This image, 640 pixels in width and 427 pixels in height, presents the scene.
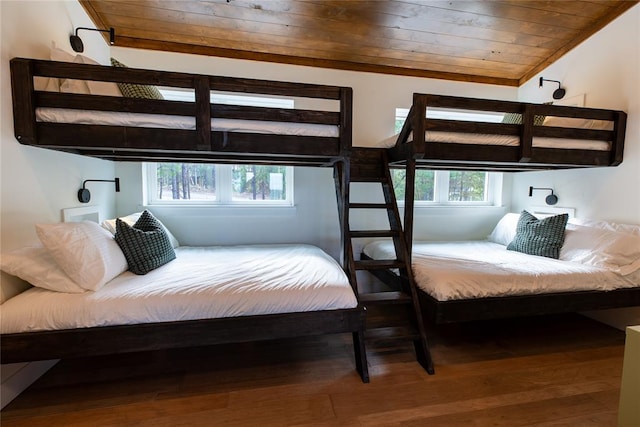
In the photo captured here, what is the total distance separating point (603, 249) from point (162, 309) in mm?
3249

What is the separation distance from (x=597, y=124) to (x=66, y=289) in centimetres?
401

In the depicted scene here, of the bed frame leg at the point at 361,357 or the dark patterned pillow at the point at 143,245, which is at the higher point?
the dark patterned pillow at the point at 143,245

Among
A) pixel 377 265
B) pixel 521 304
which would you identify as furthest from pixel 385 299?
pixel 521 304

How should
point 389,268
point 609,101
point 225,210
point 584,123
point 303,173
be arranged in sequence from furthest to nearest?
point 303,173 → point 225,210 → point 609,101 → point 584,123 → point 389,268

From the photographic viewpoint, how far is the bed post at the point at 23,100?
1627 millimetres

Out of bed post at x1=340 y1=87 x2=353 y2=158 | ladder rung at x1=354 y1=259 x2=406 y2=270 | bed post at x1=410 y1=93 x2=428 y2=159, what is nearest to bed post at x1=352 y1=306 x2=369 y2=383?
ladder rung at x1=354 y1=259 x2=406 y2=270

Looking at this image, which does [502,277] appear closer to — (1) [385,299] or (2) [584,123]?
(1) [385,299]

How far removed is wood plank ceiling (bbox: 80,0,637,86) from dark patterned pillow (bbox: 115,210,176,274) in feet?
5.81

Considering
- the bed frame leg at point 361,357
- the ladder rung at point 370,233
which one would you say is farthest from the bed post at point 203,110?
the bed frame leg at point 361,357

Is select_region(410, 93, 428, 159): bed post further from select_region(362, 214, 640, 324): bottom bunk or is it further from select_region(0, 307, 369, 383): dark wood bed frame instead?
select_region(0, 307, 369, 383): dark wood bed frame

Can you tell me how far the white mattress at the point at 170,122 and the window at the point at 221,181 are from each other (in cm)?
129

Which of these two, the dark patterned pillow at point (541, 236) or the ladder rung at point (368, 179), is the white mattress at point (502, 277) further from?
the ladder rung at point (368, 179)

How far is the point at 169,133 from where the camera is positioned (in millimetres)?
1825

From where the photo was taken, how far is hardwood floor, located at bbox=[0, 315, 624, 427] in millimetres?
1592
